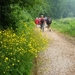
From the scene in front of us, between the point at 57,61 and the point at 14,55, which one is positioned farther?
the point at 57,61

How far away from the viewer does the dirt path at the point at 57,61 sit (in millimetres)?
11920

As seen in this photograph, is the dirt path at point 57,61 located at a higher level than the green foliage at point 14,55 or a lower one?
lower

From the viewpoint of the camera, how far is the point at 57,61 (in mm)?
13555

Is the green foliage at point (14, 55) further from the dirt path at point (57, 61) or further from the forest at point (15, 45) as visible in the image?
the dirt path at point (57, 61)

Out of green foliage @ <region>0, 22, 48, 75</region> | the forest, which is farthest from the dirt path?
green foliage @ <region>0, 22, 48, 75</region>

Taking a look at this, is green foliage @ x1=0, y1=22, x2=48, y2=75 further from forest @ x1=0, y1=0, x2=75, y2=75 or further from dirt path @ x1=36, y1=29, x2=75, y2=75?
dirt path @ x1=36, y1=29, x2=75, y2=75

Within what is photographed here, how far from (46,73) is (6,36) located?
2.32 m

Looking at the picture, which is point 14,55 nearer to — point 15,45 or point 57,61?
point 15,45

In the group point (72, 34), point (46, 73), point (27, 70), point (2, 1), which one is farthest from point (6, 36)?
point (72, 34)

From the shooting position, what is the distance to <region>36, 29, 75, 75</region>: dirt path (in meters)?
11.9

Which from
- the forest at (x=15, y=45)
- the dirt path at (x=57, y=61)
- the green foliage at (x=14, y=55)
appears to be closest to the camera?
the green foliage at (x=14, y=55)

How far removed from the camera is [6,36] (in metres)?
10.5

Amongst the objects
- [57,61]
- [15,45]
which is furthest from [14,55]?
[57,61]

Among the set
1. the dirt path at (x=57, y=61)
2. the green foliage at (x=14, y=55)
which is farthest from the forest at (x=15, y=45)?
the dirt path at (x=57, y=61)
